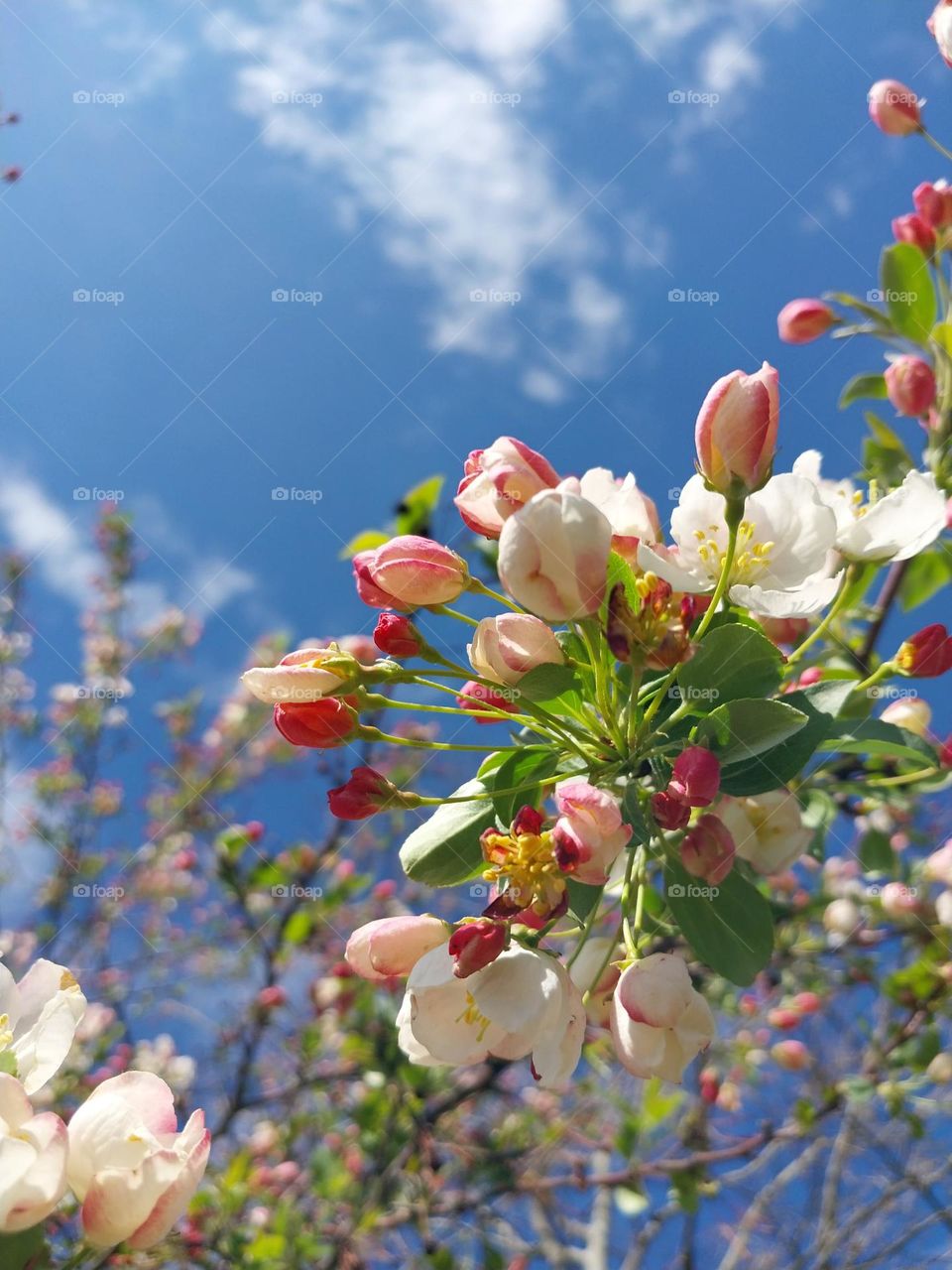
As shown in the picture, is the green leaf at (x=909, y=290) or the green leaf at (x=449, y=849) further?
the green leaf at (x=909, y=290)

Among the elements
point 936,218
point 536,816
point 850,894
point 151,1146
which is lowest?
point 850,894

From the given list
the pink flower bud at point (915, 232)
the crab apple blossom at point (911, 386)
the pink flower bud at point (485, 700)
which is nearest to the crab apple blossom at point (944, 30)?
the pink flower bud at point (915, 232)

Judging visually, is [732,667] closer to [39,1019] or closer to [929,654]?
[929,654]

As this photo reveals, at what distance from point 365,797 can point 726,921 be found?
0.37 metres

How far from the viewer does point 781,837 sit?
102 centimetres

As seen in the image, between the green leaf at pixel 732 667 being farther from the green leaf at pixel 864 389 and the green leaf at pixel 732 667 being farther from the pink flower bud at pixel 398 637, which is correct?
the green leaf at pixel 864 389

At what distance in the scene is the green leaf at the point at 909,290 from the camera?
1.56 metres

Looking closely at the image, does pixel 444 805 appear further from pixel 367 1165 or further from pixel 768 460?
pixel 367 1165

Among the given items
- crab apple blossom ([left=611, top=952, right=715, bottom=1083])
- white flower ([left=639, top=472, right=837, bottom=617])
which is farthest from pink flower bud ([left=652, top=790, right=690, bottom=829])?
white flower ([left=639, top=472, right=837, bottom=617])

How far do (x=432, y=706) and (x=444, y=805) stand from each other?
4.4 inches

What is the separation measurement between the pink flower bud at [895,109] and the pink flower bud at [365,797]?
5.98 ft

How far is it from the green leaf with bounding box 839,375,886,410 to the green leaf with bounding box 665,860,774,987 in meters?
1.33

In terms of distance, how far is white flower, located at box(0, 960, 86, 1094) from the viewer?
0.75m

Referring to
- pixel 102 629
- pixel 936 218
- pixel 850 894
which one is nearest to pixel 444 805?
pixel 936 218
